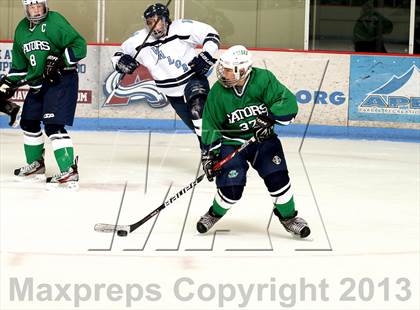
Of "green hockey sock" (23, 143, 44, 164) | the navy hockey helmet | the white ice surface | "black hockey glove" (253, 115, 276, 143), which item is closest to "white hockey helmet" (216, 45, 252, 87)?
"black hockey glove" (253, 115, 276, 143)

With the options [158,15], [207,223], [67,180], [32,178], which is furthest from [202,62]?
[207,223]

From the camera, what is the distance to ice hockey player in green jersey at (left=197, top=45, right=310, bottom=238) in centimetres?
492

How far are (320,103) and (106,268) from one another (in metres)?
4.90

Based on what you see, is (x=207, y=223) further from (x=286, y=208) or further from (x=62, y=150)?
(x=62, y=150)

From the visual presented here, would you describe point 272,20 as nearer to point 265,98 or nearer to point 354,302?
point 265,98

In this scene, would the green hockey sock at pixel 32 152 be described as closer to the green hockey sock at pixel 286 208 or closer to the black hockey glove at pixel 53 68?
the black hockey glove at pixel 53 68

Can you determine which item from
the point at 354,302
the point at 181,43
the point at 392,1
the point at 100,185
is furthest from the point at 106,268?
the point at 392,1

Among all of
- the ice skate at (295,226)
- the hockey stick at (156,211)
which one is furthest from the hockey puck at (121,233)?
the ice skate at (295,226)

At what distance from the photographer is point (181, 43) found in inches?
277

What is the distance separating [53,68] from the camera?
6.41 meters

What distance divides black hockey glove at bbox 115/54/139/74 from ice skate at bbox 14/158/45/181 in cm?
73

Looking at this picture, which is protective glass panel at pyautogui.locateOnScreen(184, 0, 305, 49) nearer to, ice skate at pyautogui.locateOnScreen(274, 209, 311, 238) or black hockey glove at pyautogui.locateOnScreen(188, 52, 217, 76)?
black hockey glove at pyautogui.locateOnScreen(188, 52, 217, 76)

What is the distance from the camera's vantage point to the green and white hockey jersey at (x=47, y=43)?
6457mm

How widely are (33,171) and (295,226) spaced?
2.24 meters
